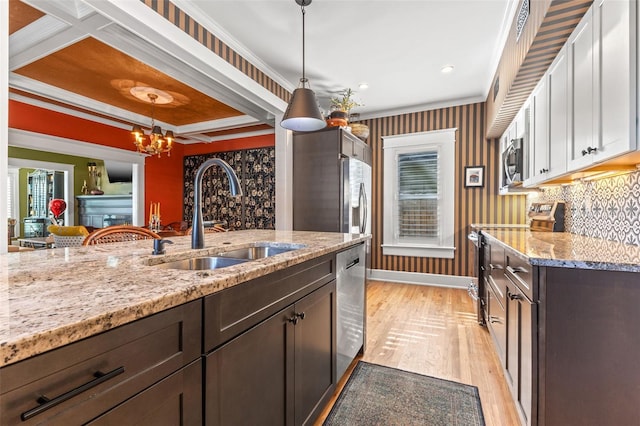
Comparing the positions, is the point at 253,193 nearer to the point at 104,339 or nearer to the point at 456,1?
the point at 456,1

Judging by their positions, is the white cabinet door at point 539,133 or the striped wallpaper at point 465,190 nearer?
Result: the white cabinet door at point 539,133

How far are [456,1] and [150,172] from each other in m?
5.54

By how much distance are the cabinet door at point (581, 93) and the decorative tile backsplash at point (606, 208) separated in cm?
36

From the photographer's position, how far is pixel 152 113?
4914 millimetres

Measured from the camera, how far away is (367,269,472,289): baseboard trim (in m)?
4.49

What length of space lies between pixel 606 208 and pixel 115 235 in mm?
3283

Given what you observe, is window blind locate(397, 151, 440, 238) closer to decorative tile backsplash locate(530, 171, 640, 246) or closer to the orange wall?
decorative tile backsplash locate(530, 171, 640, 246)

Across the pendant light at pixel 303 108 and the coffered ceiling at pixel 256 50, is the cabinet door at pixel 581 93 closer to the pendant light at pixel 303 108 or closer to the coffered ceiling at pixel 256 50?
the coffered ceiling at pixel 256 50

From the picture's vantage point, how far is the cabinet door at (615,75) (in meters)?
1.22

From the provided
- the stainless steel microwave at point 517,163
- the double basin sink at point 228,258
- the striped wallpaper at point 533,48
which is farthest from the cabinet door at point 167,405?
the stainless steel microwave at point 517,163

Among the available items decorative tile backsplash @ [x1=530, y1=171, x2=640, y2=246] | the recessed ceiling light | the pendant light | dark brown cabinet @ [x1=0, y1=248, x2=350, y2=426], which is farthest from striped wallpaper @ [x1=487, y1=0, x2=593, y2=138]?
dark brown cabinet @ [x1=0, y1=248, x2=350, y2=426]

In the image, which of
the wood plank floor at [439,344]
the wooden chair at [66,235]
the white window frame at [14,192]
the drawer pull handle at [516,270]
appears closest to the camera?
the drawer pull handle at [516,270]

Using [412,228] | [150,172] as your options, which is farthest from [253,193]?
[412,228]

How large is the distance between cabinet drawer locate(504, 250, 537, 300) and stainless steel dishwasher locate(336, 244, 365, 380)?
3.09ft
